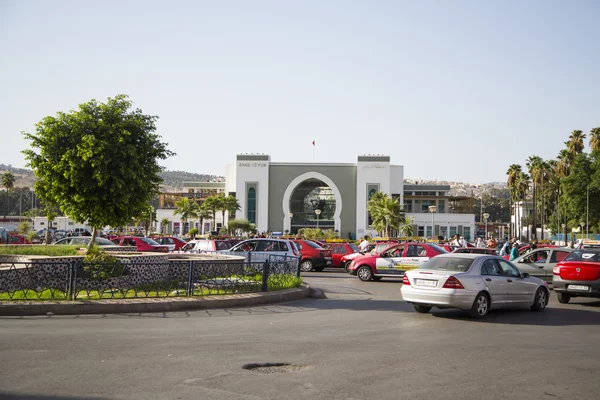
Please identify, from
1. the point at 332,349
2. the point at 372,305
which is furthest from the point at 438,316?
the point at 332,349

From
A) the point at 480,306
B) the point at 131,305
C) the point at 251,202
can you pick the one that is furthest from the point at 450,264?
the point at 251,202

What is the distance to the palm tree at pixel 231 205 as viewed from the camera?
85375mm

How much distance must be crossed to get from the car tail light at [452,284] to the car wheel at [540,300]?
2.89 metres

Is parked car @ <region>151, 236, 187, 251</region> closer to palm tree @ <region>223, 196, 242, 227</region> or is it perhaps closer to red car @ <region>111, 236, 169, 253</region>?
red car @ <region>111, 236, 169, 253</region>

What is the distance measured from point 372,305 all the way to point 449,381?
8262 millimetres

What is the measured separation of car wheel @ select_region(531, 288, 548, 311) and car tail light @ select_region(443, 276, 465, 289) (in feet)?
9.50

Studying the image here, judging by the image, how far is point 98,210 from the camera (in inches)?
711

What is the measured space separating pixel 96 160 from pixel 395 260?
11593mm

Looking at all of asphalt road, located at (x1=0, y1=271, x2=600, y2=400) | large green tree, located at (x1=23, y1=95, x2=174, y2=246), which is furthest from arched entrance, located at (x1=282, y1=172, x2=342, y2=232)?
asphalt road, located at (x1=0, y1=271, x2=600, y2=400)

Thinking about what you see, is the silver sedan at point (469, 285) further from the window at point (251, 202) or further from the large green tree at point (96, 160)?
the window at point (251, 202)

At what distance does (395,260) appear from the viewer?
23406mm

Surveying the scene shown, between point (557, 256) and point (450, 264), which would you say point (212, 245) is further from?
point (450, 264)

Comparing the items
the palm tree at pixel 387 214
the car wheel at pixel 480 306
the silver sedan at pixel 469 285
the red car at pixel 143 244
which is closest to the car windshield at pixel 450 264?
the silver sedan at pixel 469 285

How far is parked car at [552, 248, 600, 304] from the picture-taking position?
1623 centimetres
